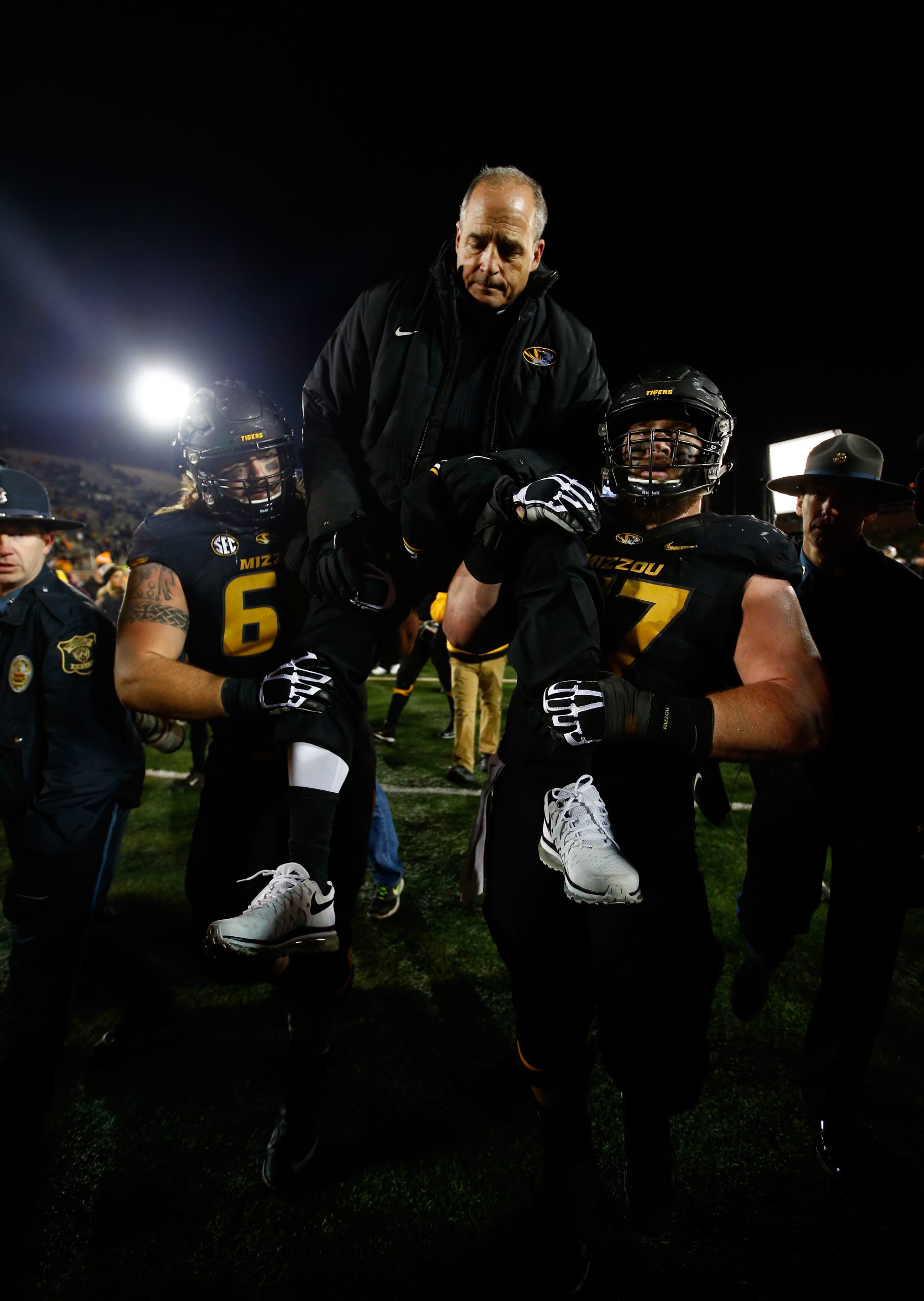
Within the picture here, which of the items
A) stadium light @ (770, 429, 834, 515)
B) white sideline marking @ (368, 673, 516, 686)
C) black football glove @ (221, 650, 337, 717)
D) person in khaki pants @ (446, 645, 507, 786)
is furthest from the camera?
white sideline marking @ (368, 673, 516, 686)

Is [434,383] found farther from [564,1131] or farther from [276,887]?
[564,1131]

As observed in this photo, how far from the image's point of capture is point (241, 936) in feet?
5.67

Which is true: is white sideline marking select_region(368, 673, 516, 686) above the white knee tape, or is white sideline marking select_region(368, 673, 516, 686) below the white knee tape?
below

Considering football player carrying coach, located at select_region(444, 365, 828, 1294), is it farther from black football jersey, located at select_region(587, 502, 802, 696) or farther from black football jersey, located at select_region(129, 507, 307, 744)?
black football jersey, located at select_region(129, 507, 307, 744)

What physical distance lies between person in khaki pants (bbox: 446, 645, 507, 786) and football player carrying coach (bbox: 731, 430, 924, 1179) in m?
3.69

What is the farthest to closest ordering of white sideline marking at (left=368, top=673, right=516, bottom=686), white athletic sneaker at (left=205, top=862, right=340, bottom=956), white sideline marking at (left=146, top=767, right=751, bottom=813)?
white sideline marking at (left=368, top=673, right=516, bottom=686), white sideline marking at (left=146, top=767, right=751, bottom=813), white athletic sneaker at (left=205, top=862, right=340, bottom=956)

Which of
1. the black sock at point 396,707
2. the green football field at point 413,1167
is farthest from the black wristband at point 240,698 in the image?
the black sock at point 396,707

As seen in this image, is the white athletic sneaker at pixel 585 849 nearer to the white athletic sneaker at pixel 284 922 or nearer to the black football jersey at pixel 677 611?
the black football jersey at pixel 677 611

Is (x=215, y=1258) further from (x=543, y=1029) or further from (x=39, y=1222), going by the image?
(x=543, y=1029)

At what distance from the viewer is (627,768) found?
6.93ft

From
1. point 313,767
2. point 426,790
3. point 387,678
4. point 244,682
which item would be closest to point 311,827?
point 313,767

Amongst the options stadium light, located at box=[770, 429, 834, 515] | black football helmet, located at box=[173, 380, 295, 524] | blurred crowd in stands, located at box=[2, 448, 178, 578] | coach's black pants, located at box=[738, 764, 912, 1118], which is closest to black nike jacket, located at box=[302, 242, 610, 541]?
black football helmet, located at box=[173, 380, 295, 524]

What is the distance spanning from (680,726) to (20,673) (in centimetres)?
291

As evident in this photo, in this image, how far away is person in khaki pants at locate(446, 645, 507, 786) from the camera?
6625 mm
